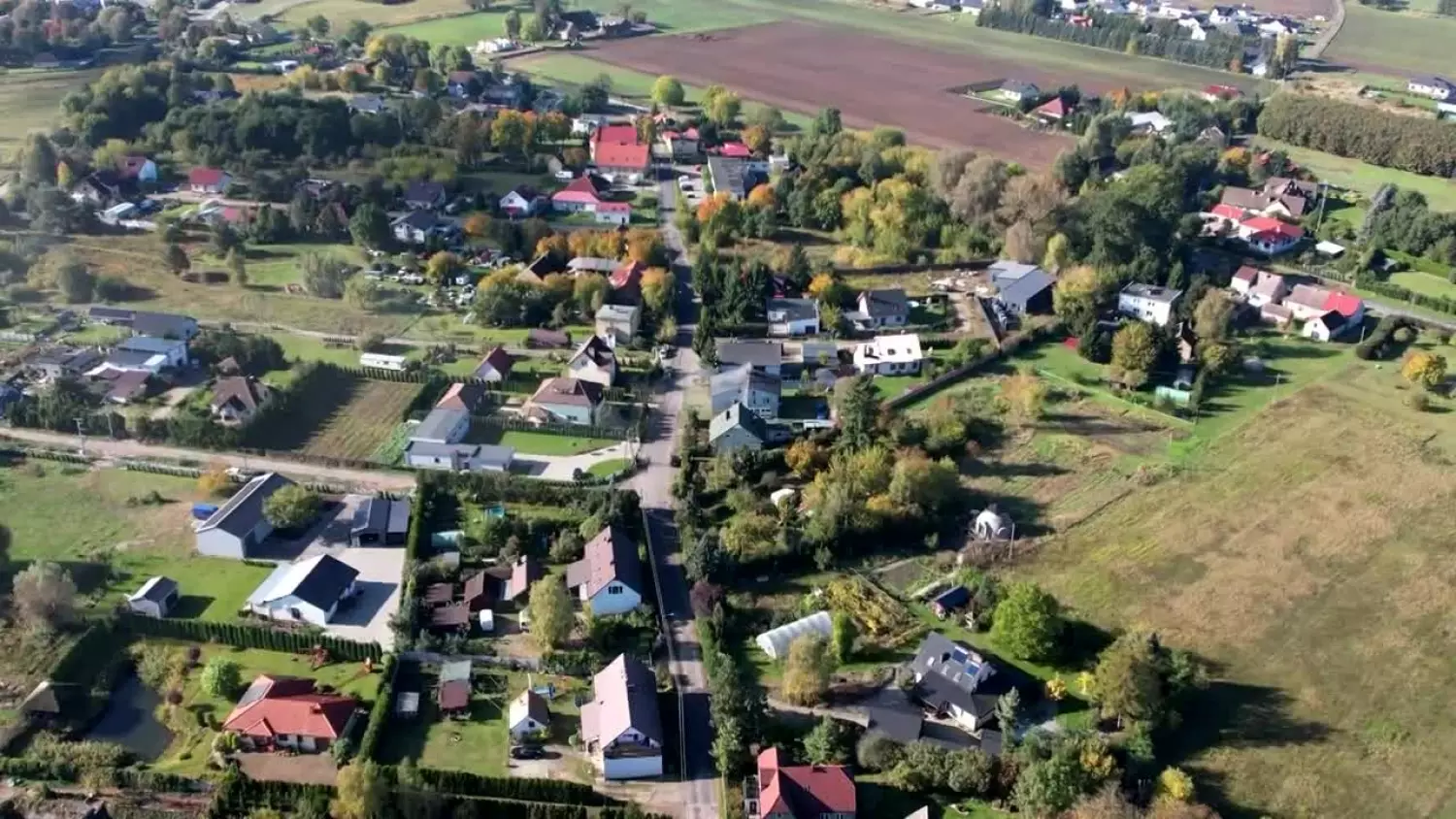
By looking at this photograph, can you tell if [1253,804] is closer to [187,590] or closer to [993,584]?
[993,584]

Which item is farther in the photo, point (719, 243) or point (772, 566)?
point (719, 243)

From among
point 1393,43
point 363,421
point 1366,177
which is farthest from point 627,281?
point 1393,43

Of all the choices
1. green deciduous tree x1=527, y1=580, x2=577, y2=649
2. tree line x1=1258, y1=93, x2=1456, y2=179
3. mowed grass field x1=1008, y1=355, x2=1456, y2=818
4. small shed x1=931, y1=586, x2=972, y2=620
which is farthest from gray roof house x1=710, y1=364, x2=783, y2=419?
tree line x1=1258, y1=93, x2=1456, y2=179

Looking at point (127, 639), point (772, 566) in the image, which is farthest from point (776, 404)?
point (127, 639)

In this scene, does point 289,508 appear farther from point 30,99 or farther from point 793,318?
point 30,99

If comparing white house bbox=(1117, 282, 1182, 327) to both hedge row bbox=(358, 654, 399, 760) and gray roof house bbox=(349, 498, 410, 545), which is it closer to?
gray roof house bbox=(349, 498, 410, 545)
